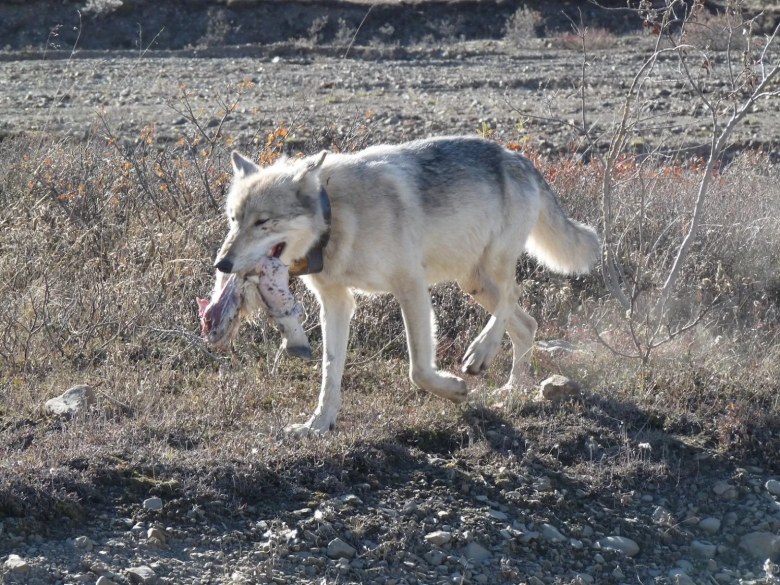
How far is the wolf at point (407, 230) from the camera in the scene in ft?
17.7

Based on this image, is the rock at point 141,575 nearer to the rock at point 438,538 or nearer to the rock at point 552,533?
the rock at point 438,538

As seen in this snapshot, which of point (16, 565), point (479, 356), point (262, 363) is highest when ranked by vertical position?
point (479, 356)

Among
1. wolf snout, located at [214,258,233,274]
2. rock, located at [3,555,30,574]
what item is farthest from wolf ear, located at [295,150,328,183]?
rock, located at [3,555,30,574]

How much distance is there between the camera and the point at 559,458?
5.52m

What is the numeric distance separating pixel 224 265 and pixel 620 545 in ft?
8.13

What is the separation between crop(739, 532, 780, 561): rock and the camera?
192 inches

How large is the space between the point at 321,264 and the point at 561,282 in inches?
125

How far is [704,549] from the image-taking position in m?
4.89

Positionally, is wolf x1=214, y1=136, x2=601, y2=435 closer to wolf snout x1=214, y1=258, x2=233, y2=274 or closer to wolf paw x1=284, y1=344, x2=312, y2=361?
wolf snout x1=214, y1=258, x2=233, y2=274

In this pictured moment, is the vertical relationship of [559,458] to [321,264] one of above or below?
below

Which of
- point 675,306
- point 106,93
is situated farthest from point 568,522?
point 106,93

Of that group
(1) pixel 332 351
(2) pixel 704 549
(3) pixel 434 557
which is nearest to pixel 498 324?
(1) pixel 332 351

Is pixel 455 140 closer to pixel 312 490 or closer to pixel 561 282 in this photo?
pixel 561 282

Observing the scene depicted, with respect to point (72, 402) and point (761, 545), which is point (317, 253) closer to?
point (72, 402)
